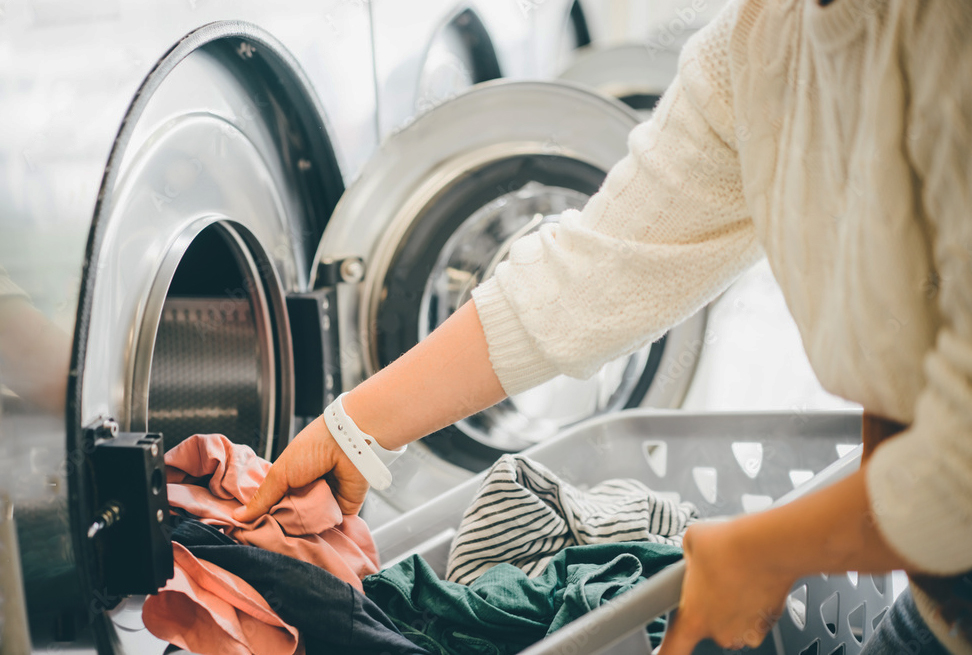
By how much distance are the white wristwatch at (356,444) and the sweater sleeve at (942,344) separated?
0.45m

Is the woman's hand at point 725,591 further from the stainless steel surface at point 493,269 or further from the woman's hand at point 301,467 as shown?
the stainless steel surface at point 493,269

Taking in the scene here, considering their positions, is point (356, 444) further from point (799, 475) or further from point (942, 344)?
point (799, 475)

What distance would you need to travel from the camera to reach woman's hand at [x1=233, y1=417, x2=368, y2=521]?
70 centimetres

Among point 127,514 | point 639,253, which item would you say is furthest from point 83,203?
point 639,253

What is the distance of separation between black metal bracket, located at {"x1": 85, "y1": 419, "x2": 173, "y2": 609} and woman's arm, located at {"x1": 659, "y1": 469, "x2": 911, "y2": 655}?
42 cm

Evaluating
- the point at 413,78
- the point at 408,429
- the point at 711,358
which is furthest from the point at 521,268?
the point at 711,358

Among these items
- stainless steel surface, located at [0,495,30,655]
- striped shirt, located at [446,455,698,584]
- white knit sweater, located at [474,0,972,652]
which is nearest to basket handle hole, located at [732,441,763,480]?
striped shirt, located at [446,455,698,584]

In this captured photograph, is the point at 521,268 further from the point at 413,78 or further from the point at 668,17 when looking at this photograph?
the point at 668,17

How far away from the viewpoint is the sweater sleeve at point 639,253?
1.94 ft

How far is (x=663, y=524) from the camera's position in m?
0.85

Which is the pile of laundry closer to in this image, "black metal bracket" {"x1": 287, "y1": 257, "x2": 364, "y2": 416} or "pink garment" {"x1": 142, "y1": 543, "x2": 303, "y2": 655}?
"pink garment" {"x1": 142, "y1": 543, "x2": 303, "y2": 655}

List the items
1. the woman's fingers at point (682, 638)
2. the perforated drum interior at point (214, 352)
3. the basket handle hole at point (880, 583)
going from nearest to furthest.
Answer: the woman's fingers at point (682, 638) → the basket handle hole at point (880, 583) → the perforated drum interior at point (214, 352)

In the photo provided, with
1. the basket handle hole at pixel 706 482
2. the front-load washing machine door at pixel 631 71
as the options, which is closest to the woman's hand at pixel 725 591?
the basket handle hole at pixel 706 482

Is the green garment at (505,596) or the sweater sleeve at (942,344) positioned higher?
the sweater sleeve at (942,344)
